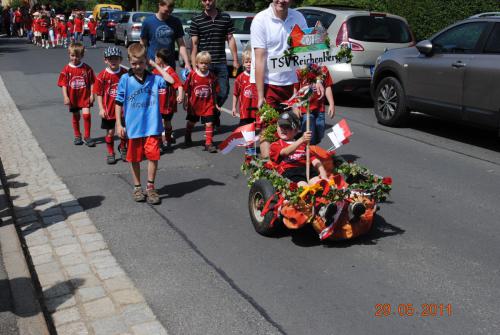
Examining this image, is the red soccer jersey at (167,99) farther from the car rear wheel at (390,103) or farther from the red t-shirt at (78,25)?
the red t-shirt at (78,25)

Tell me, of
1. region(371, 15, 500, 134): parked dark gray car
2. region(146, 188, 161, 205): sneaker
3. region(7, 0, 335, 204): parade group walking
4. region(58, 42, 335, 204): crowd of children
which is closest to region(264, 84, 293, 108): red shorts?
region(7, 0, 335, 204): parade group walking

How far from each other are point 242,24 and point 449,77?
892 cm

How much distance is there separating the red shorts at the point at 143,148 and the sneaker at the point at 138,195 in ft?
1.01

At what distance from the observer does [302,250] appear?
505 centimetres

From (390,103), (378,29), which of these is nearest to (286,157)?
(390,103)

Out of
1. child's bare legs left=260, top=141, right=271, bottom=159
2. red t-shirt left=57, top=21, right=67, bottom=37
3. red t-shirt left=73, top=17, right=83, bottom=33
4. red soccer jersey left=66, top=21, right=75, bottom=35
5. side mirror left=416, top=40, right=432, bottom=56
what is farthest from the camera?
red soccer jersey left=66, top=21, right=75, bottom=35

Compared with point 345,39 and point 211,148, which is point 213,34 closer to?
point 211,148

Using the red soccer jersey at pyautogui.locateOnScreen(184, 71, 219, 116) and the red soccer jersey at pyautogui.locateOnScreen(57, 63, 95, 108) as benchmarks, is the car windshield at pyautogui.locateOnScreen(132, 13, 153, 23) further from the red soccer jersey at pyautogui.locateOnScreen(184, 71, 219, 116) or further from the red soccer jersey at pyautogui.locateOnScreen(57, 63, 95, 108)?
the red soccer jersey at pyautogui.locateOnScreen(184, 71, 219, 116)

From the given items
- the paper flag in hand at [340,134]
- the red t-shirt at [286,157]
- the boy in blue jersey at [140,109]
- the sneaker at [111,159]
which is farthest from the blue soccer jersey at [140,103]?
the paper flag in hand at [340,134]

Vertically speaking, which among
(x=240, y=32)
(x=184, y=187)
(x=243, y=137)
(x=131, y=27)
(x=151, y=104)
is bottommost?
(x=184, y=187)

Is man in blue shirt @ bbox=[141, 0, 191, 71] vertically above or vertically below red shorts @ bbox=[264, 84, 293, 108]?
above

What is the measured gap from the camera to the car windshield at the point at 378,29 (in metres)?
11.8

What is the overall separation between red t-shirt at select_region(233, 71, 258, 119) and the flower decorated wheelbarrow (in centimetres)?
203

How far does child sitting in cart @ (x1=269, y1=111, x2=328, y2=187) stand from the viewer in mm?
5359
